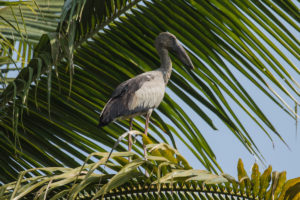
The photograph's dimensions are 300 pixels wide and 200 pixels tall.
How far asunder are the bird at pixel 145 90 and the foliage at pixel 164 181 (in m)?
0.84

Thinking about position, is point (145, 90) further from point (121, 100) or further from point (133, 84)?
point (121, 100)

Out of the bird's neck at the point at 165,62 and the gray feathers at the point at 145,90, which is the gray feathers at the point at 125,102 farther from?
the bird's neck at the point at 165,62

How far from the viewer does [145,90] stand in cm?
416

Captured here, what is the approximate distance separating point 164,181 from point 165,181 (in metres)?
0.03

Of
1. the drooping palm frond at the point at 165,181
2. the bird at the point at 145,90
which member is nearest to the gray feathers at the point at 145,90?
the bird at the point at 145,90

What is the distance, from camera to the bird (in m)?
3.54

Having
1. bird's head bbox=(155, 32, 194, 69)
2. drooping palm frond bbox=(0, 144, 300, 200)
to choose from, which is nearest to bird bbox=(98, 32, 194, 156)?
bird's head bbox=(155, 32, 194, 69)

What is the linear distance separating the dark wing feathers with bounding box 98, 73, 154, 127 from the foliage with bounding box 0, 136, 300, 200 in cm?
68

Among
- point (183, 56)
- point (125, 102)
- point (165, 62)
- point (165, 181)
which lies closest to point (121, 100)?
point (125, 102)

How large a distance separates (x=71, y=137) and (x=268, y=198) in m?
1.46

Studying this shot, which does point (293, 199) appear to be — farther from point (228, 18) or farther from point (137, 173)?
point (228, 18)

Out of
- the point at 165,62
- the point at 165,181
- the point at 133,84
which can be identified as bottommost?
the point at 165,181

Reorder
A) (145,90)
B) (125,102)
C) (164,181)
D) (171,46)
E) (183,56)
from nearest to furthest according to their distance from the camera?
(164,181)
(183,56)
(171,46)
(125,102)
(145,90)

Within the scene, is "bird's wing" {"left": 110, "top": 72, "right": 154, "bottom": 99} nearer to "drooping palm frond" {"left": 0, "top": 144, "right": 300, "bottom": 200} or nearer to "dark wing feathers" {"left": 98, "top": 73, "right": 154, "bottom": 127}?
"dark wing feathers" {"left": 98, "top": 73, "right": 154, "bottom": 127}
